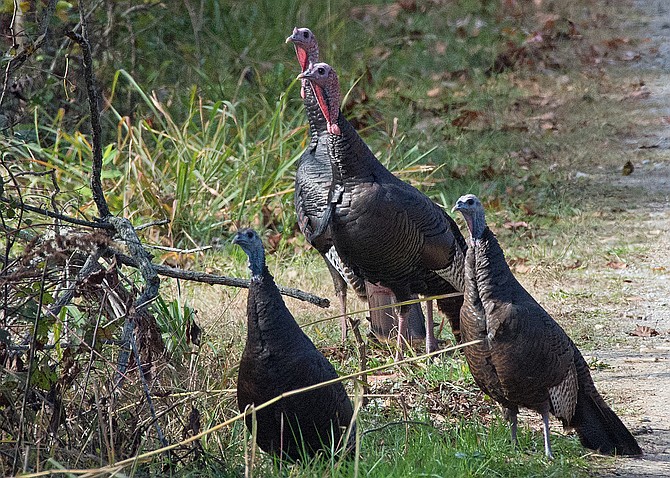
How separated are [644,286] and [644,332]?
0.77 m

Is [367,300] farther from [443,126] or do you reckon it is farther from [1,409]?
[443,126]

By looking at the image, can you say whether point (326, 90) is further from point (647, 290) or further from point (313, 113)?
point (647, 290)

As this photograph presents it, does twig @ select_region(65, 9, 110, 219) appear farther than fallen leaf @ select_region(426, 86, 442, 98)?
No

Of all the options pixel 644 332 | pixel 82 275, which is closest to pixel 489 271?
pixel 82 275

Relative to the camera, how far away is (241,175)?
7.39 meters

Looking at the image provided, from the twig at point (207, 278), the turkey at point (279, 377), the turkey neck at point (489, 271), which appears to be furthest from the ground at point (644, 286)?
the twig at point (207, 278)

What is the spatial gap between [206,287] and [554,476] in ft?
10.1

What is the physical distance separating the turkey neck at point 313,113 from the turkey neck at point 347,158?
355mm

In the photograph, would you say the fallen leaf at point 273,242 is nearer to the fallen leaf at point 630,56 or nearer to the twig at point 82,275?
the twig at point 82,275

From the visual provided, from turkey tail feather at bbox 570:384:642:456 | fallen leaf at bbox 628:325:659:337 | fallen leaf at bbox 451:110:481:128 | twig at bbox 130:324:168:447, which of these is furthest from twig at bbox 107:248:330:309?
fallen leaf at bbox 451:110:481:128

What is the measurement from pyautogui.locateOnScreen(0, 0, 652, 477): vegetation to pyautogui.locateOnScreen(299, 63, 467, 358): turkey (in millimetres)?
424

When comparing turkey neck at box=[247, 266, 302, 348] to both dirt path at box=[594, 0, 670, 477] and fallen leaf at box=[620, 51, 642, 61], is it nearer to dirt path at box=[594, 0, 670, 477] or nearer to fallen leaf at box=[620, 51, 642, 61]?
dirt path at box=[594, 0, 670, 477]

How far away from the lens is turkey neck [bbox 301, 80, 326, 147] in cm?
552

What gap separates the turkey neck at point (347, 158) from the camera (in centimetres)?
517
